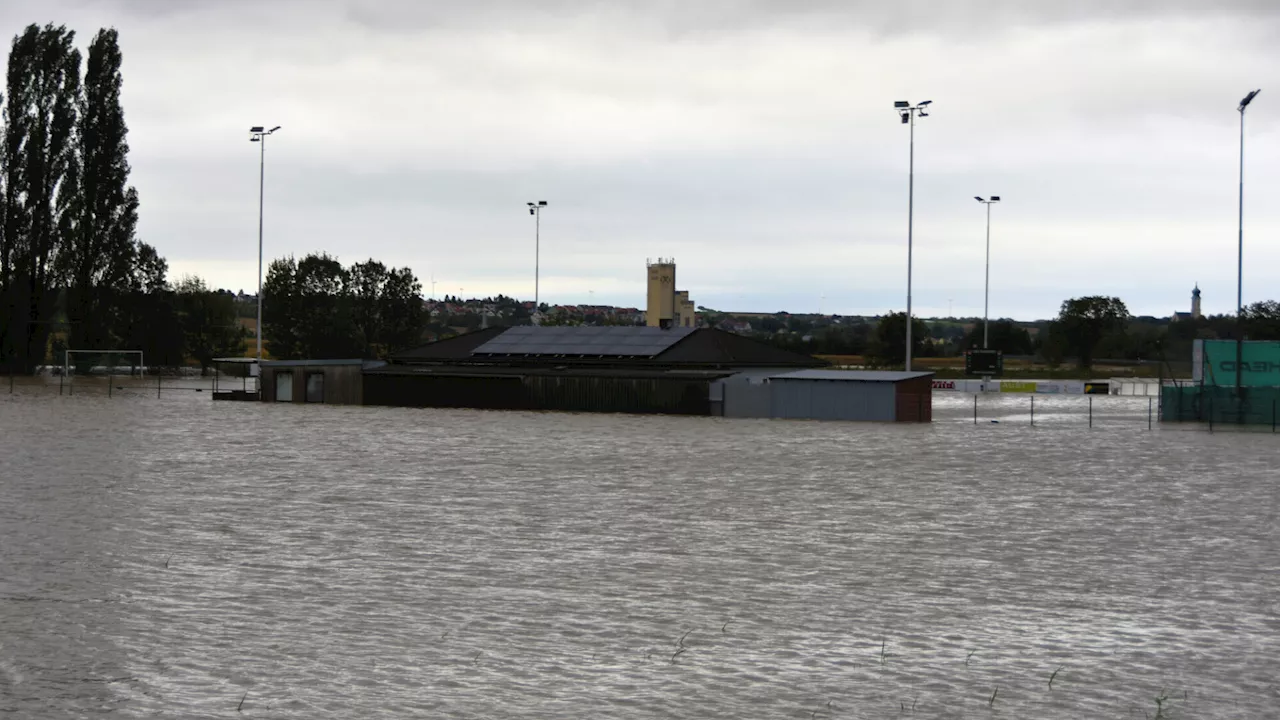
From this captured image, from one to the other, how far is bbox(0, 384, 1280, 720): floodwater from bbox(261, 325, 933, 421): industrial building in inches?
1201

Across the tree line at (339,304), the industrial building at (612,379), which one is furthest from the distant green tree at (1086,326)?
the industrial building at (612,379)

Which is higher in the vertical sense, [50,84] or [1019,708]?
[50,84]

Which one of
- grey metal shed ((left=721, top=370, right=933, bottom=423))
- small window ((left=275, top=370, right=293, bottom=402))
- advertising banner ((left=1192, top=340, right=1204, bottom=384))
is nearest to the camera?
grey metal shed ((left=721, top=370, right=933, bottom=423))

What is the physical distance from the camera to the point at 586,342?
9019cm

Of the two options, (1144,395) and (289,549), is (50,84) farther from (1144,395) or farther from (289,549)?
(289,549)

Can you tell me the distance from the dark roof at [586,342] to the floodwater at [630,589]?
46325mm

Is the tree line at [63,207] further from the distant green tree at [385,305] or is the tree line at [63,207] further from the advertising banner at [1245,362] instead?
the advertising banner at [1245,362]

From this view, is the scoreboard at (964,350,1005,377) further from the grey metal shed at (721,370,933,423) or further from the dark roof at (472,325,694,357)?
the grey metal shed at (721,370,933,423)

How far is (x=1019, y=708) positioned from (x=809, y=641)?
328 cm

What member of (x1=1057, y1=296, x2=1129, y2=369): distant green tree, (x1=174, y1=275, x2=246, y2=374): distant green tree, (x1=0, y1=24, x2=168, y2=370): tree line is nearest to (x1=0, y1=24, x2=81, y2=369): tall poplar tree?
(x1=0, y1=24, x2=168, y2=370): tree line

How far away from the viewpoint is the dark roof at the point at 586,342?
8794cm

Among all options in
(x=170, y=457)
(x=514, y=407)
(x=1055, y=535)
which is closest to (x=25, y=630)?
(x=1055, y=535)

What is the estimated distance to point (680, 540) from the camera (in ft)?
79.4

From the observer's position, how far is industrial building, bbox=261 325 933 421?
72.0 m
